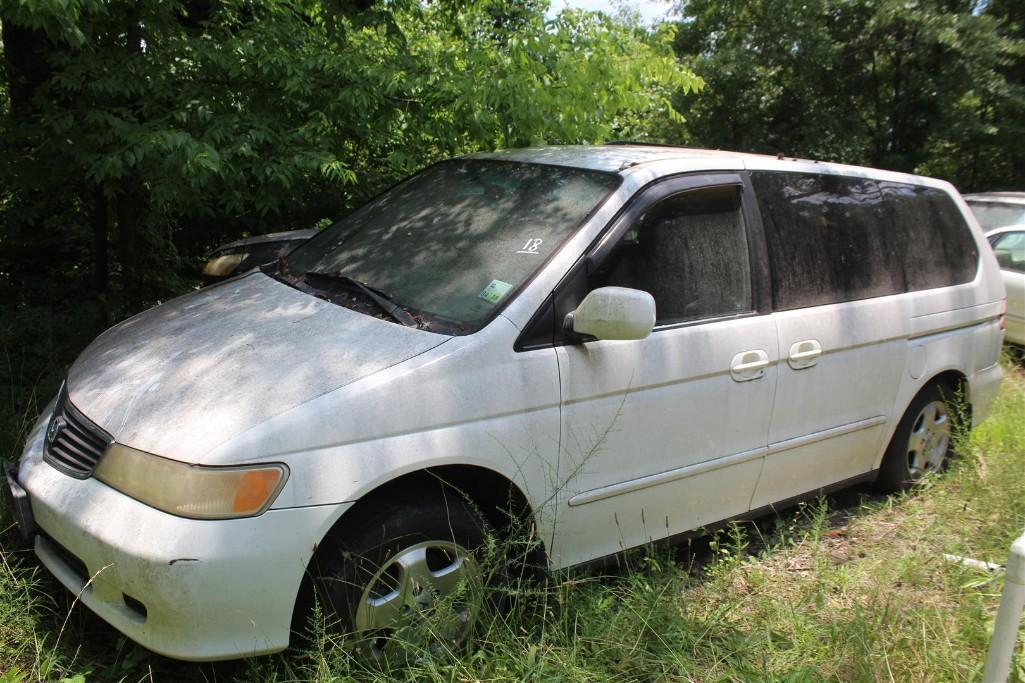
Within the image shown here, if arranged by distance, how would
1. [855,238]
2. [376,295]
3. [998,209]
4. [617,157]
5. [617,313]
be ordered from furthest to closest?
[998,209] → [855,238] → [617,157] → [376,295] → [617,313]

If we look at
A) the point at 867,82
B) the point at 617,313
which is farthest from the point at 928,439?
the point at 867,82

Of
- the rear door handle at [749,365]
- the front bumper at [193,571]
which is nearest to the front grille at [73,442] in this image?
the front bumper at [193,571]

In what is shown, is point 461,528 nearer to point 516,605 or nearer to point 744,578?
point 516,605

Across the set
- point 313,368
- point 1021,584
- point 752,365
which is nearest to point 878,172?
point 752,365

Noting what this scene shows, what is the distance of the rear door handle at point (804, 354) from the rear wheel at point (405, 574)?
1624 millimetres

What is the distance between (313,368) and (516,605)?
3.47ft

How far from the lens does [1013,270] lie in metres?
8.47

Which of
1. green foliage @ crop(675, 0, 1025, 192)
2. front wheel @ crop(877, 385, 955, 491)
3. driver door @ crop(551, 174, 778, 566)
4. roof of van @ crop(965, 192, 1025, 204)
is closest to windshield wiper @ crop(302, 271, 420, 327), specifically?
driver door @ crop(551, 174, 778, 566)

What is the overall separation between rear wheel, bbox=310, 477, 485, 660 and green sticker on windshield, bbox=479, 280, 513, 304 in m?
0.68

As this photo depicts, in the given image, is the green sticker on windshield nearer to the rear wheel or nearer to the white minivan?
the white minivan

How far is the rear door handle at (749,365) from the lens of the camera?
3486 mm

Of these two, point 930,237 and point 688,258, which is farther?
point 930,237

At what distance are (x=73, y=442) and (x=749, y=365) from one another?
250 cm

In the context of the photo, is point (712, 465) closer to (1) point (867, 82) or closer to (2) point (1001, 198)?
(2) point (1001, 198)
